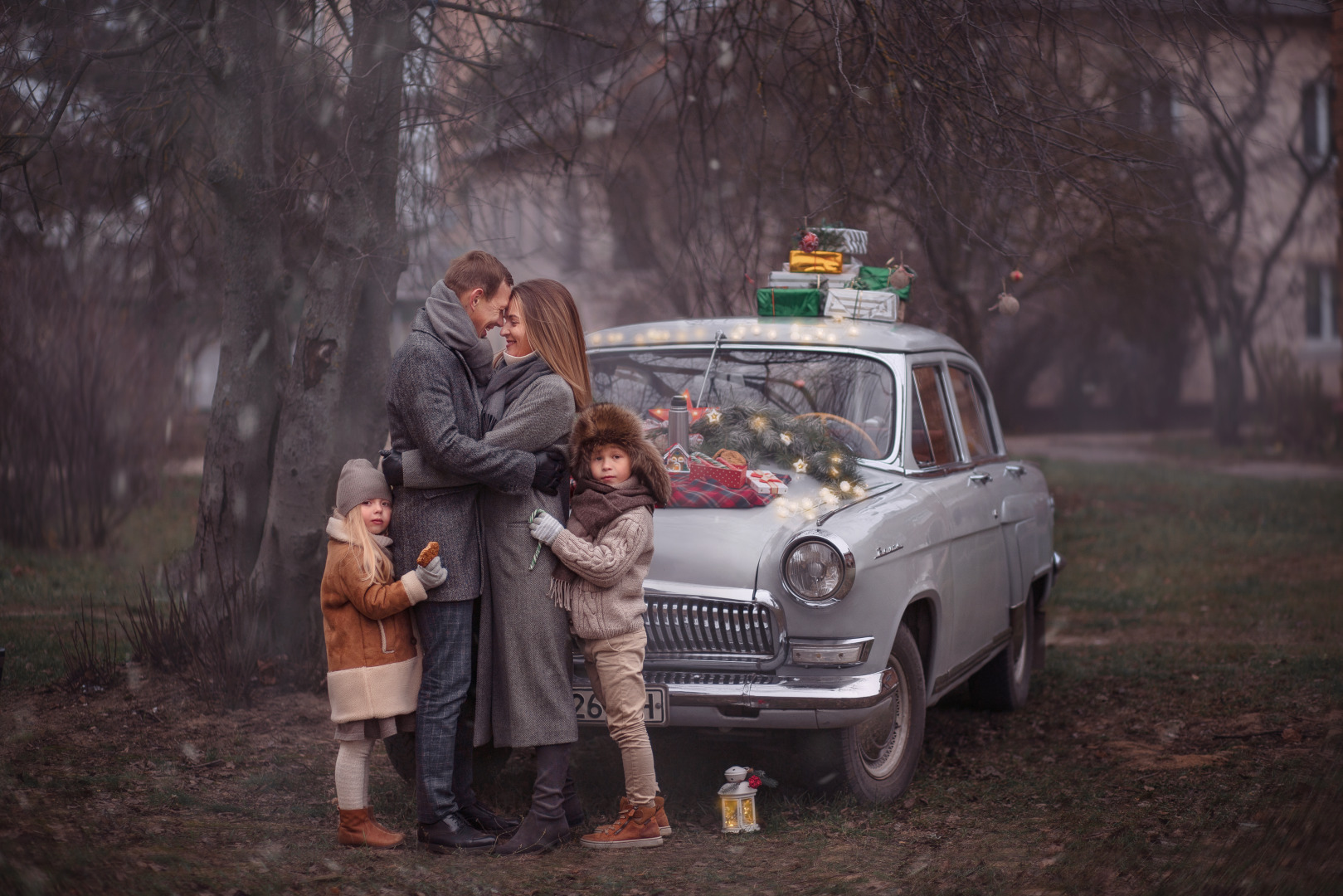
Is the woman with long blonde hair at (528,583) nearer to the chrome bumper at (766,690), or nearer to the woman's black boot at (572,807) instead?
the woman's black boot at (572,807)

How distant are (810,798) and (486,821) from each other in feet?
3.91

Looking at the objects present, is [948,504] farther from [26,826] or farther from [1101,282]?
[1101,282]

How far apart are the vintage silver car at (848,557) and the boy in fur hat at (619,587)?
0.61 ft

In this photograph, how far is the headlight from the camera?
4336 mm

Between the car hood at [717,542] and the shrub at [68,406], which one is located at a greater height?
the shrub at [68,406]

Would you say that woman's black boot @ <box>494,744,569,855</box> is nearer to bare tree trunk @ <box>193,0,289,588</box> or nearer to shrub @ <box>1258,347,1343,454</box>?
bare tree trunk @ <box>193,0,289,588</box>

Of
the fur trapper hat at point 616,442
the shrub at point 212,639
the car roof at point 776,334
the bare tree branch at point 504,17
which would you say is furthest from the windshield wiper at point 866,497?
the shrub at point 212,639

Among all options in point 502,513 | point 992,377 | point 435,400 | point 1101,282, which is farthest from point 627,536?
point 992,377

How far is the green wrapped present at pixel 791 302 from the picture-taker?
595 centimetres

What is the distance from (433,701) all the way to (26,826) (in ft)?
4.33

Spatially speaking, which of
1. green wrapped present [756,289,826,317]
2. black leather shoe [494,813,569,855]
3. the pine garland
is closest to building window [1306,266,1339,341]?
green wrapped present [756,289,826,317]

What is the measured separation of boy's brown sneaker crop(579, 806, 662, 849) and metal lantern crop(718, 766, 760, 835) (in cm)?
35

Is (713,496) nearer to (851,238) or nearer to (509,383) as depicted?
(509,383)

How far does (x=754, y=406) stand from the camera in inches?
213
